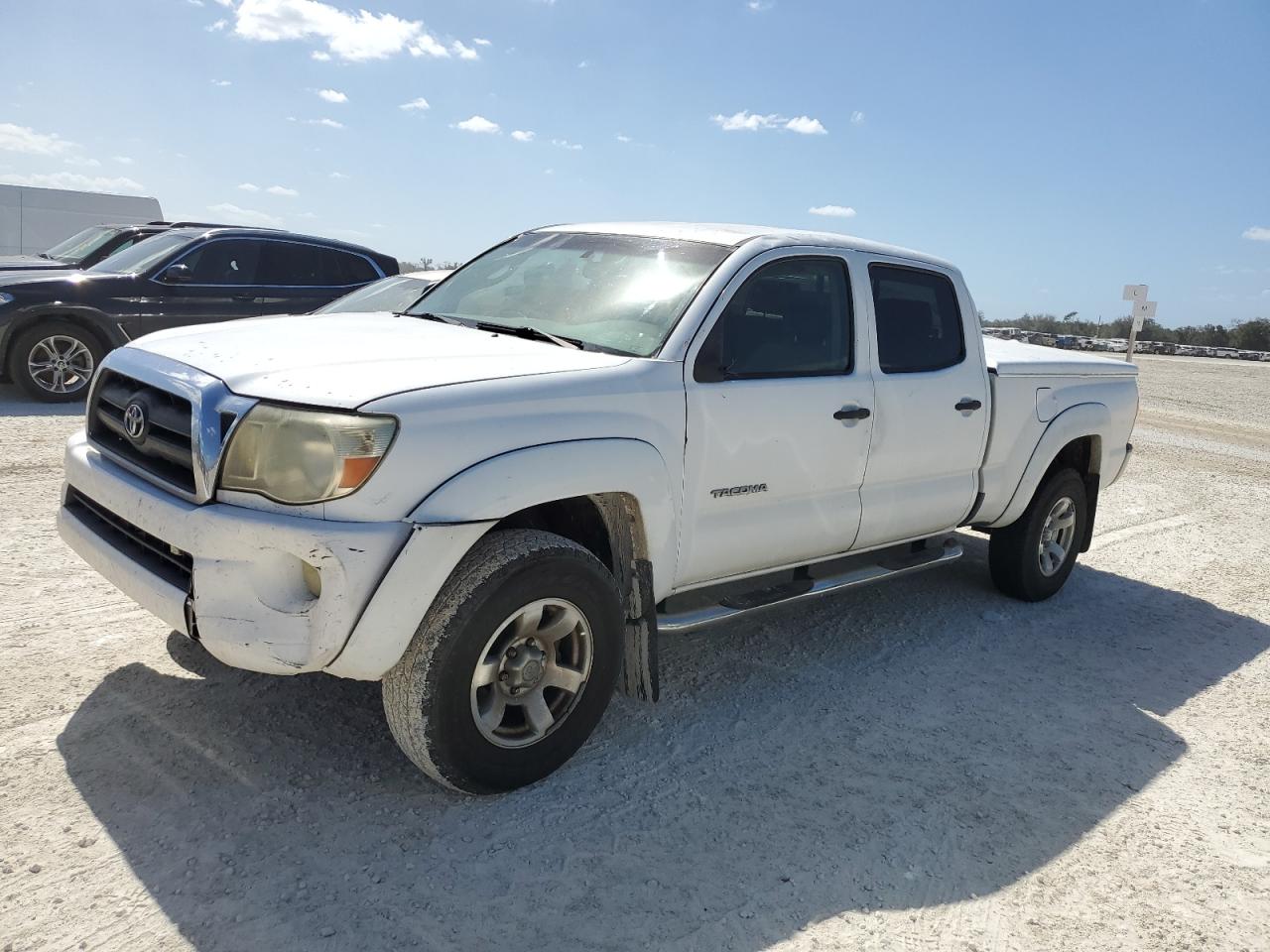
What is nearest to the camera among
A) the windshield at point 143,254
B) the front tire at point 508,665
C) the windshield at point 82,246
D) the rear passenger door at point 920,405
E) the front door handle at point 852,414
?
the front tire at point 508,665

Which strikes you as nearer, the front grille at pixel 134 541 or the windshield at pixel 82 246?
the front grille at pixel 134 541

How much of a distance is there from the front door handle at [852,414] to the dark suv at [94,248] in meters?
9.69

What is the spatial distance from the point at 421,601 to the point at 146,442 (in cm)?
109

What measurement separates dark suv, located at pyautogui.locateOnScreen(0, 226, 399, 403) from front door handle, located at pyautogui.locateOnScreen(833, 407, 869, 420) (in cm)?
801

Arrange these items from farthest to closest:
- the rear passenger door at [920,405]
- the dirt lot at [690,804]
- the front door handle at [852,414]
A: the rear passenger door at [920,405] < the front door handle at [852,414] < the dirt lot at [690,804]

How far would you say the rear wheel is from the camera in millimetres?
9531

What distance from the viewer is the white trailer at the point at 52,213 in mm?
23562

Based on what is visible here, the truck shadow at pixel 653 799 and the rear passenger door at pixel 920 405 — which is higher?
the rear passenger door at pixel 920 405

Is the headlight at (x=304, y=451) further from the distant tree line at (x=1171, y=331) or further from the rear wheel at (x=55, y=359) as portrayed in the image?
the distant tree line at (x=1171, y=331)

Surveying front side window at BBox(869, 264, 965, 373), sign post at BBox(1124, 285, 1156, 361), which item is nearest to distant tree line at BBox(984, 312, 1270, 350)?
sign post at BBox(1124, 285, 1156, 361)

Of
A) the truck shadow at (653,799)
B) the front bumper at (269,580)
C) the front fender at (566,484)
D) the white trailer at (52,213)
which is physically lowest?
the truck shadow at (653,799)

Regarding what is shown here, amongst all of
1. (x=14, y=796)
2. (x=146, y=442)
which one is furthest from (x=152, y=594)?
(x=14, y=796)

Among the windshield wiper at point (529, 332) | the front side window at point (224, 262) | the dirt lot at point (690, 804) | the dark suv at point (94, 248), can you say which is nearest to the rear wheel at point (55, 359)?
A: the front side window at point (224, 262)

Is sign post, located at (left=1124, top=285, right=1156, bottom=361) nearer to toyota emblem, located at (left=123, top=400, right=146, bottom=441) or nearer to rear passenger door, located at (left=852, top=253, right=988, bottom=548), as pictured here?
rear passenger door, located at (left=852, top=253, right=988, bottom=548)
